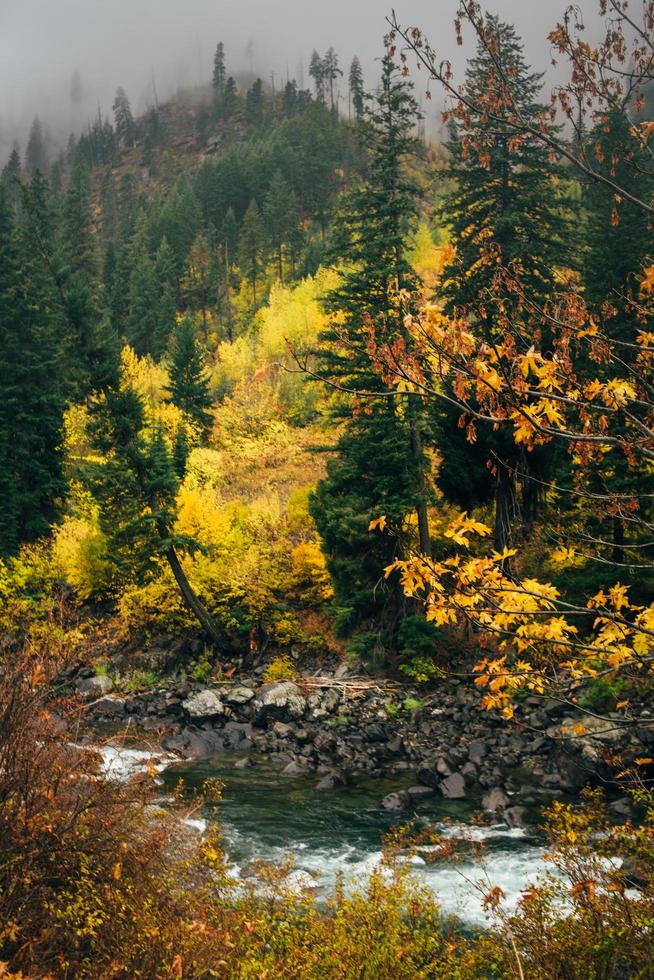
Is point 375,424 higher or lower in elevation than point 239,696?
higher

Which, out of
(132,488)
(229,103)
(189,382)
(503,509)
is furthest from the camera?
(229,103)

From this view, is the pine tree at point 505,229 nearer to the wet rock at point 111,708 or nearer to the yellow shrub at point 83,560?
the wet rock at point 111,708

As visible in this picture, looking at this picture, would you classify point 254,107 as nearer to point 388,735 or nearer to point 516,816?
point 388,735

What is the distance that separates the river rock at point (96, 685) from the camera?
75.8ft

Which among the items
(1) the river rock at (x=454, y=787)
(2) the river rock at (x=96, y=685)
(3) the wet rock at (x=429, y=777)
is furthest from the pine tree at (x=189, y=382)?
(1) the river rock at (x=454, y=787)

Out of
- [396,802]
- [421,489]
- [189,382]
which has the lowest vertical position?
[396,802]

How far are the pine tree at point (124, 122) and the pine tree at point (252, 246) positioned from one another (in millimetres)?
95869

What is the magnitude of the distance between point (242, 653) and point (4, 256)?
22931 millimetres

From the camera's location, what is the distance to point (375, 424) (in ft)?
68.1

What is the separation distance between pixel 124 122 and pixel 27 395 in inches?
5440

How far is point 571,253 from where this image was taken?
22.0 metres

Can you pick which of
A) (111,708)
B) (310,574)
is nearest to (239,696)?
(111,708)

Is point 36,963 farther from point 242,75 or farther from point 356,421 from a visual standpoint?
point 242,75

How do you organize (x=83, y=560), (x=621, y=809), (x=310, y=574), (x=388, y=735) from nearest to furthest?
1. (x=621, y=809)
2. (x=388, y=735)
3. (x=310, y=574)
4. (x=83, y=560)
